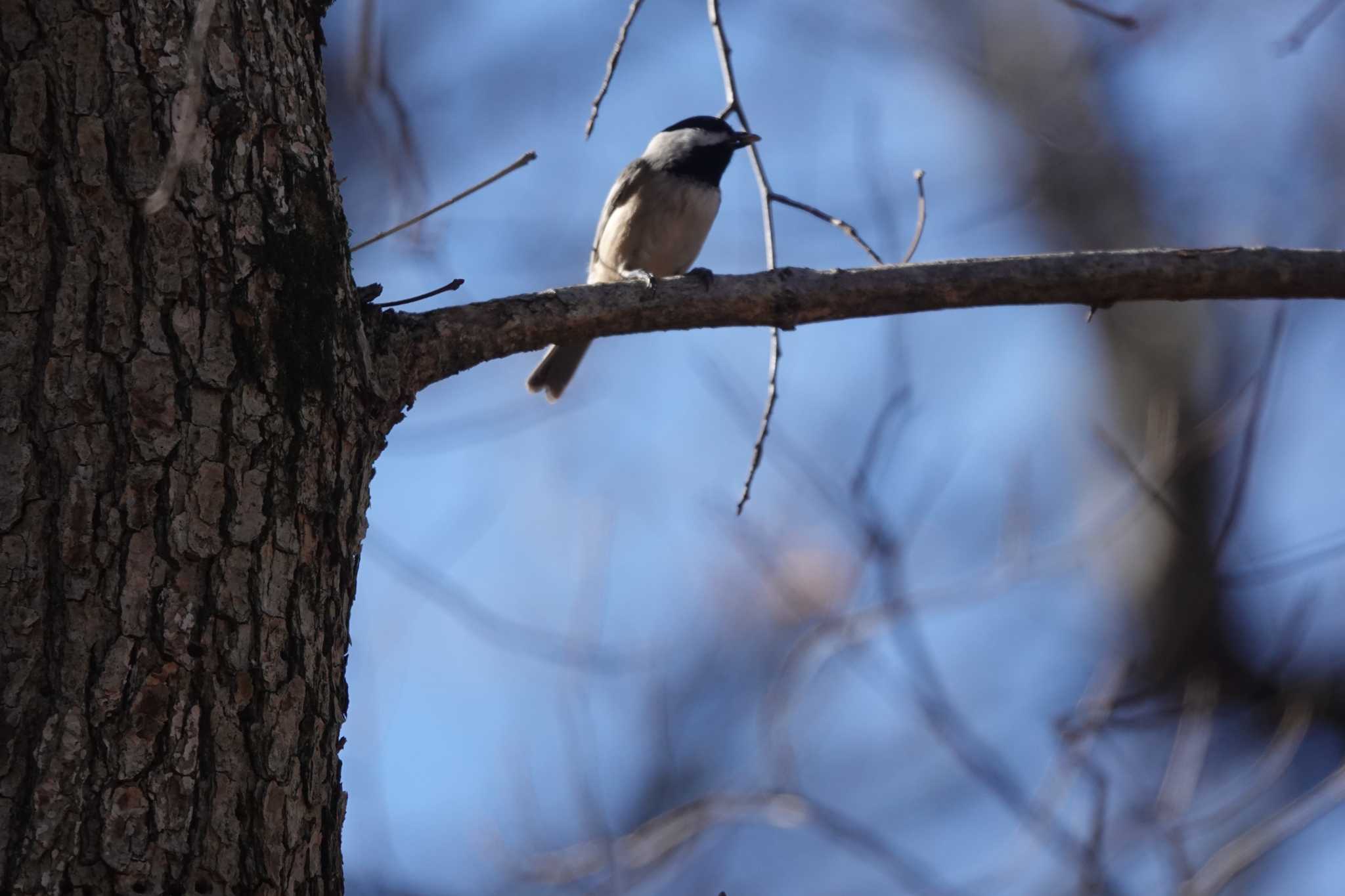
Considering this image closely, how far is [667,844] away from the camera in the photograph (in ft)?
9.53

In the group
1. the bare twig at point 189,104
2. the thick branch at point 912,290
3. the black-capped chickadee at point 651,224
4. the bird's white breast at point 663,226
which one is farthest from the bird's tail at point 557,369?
the bare twig at point 189,104

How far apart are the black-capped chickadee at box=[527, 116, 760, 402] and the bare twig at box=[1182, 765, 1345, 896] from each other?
3232 mm

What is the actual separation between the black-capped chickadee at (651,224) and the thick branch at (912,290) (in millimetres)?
2771

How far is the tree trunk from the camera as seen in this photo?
1570 mm

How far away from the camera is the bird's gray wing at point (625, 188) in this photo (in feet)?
17.8

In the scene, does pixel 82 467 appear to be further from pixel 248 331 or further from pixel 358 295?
pixel 358 295

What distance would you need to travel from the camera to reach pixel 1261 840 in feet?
7.09

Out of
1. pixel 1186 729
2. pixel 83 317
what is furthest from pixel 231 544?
pixel 1186 729

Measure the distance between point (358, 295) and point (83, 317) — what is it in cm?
46

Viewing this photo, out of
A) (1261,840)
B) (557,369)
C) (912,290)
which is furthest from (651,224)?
(1261,840)

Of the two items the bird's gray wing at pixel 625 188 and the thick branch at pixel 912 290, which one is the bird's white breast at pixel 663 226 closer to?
the bird's gray wing at pixel 625 188

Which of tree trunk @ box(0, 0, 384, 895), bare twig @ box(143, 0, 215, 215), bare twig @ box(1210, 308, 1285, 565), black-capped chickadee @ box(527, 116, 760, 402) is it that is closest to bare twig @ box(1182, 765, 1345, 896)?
bare twig @ box(1210, 308, 1285, 565)

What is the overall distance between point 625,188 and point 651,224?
0.34 meters

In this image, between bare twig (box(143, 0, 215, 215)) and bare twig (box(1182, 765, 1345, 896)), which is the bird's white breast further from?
bare twig (box(143, 0, 215, 215))
